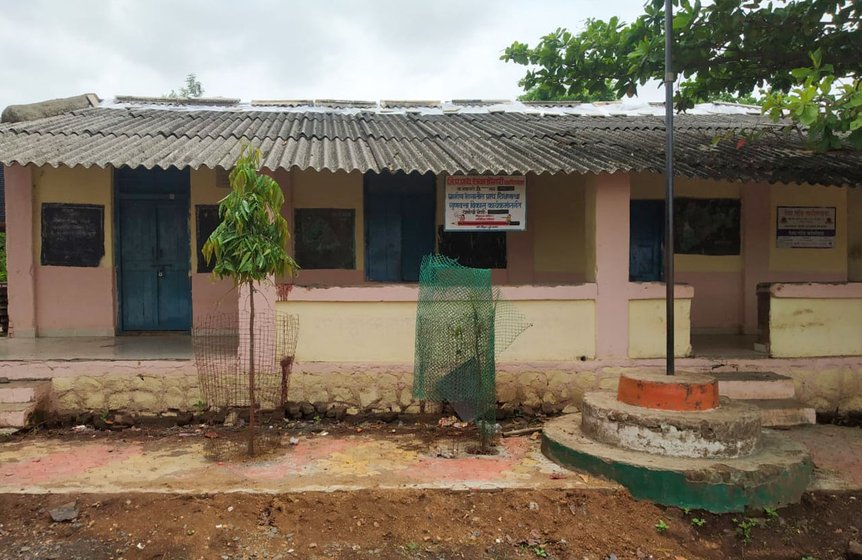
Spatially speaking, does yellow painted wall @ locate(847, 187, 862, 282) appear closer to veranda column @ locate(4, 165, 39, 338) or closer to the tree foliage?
the tree foliage

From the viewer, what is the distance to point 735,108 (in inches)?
410

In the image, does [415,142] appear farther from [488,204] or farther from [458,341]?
[458,341]

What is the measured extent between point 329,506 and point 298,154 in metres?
3.77

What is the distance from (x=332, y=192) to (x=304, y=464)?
410 centimetres

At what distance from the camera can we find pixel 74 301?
7574 millimetres

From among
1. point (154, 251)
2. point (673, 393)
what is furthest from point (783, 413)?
point (154, 251)

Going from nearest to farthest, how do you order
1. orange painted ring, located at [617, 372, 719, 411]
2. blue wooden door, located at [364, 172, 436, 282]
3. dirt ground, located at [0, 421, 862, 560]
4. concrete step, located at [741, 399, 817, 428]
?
dirt ground, located at [0, 421, 862, 560] < orange painted ring, located at [617, 372, 719, 411] < concrete step, located at [741, 399, 817, 428] < blue wooden door, located at [364, 172, 436, 282]

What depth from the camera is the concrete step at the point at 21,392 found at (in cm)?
570

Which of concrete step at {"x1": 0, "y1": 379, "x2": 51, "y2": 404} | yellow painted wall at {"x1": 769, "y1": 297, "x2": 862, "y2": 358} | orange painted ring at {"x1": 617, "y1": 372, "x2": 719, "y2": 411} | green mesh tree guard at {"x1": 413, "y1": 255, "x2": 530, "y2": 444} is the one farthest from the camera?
yellow painted wall at {"x1": 769, "y1": 297, "x2": 862, "y2": 358}

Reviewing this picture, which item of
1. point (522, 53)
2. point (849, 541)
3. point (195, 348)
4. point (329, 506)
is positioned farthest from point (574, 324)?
point (522, 53)

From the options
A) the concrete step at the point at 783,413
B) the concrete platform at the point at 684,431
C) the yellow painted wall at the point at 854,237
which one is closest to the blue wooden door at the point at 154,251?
the concrete platform at the point at 684,431

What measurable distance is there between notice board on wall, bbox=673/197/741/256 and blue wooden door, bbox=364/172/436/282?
11.7 ft

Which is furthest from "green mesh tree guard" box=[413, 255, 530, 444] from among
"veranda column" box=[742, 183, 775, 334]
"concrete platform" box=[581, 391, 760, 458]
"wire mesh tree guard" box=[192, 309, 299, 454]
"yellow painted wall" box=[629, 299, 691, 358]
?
"veranda column" box=[742, 183, 775, 334]

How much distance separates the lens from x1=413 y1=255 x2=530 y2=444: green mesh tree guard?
5.29 m
